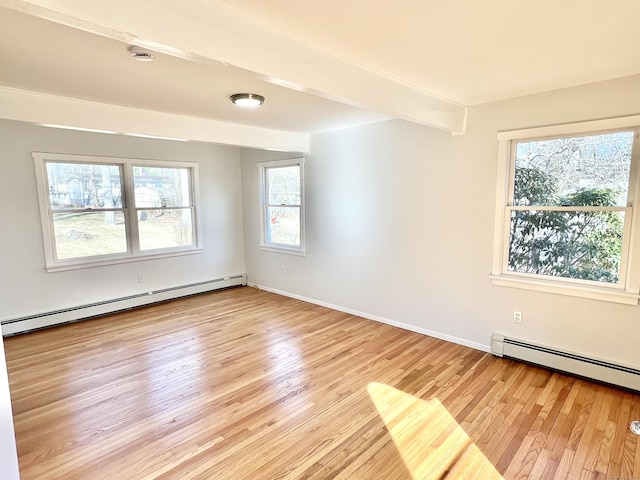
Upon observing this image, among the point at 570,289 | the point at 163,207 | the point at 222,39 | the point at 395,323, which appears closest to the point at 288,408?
the point at 395,323

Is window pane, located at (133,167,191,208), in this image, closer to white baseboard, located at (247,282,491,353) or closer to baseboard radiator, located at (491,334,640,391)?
white baseboard, located at (247,282,491,353)

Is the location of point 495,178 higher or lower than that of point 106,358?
higher

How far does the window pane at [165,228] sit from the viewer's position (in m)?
4.93

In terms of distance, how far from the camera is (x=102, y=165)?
14.7 ft

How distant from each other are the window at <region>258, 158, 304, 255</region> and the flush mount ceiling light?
1965 millimetres

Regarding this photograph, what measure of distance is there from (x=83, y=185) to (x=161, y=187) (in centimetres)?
98

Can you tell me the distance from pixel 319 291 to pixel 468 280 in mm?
2148

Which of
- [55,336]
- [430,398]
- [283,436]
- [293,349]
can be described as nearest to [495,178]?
[430,398]

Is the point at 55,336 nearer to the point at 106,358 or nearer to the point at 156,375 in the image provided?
the point at 106,358

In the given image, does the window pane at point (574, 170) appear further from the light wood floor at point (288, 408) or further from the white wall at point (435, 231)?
the light wood floor at point (288, 408)

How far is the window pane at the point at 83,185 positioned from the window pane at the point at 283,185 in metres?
2.11

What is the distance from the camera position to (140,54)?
203 centimetres

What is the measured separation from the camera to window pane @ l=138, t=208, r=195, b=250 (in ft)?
16.2

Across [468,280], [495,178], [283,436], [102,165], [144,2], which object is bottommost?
[283,436]
